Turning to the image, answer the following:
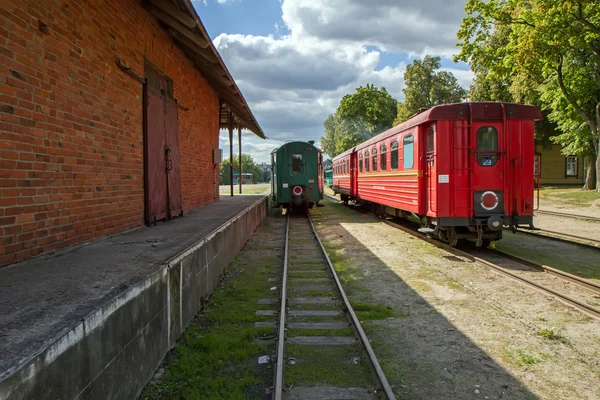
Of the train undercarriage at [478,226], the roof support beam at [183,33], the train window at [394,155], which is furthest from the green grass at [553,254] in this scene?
the roof support beam at [183,33]

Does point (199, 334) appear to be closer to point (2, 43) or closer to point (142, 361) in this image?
point (142, 361)

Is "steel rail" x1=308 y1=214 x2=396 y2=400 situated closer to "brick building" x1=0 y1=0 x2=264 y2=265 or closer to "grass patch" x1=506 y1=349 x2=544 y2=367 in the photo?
"grass patch" x1=506 y1=349 x2=544 y2=367

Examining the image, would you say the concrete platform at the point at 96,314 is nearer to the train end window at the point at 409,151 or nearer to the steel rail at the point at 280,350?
the steel rail at the point at 280,350

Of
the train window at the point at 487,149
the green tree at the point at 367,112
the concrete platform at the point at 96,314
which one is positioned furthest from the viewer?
the green tree at the point at 367,112

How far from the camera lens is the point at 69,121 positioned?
449cm

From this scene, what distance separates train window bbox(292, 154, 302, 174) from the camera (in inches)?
669

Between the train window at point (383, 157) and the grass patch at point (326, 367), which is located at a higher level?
the train window at point (383, 157)

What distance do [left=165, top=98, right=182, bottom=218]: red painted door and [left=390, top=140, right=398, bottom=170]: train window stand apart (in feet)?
18.8

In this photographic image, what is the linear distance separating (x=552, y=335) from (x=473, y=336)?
82 centimetres

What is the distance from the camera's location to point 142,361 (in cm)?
321

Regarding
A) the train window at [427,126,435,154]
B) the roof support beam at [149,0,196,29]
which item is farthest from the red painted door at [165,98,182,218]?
the train window at [427,126,435,154]

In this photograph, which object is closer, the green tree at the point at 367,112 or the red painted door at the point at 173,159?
the red painted door at the point at 173,159

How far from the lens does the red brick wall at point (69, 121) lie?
3.61 metres

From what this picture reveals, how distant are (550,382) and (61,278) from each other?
418 cm
